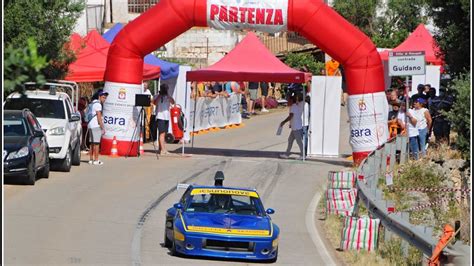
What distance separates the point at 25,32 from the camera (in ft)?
86.2

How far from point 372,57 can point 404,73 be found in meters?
3.11

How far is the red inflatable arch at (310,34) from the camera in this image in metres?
26.5

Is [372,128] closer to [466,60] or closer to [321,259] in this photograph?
[466,60]

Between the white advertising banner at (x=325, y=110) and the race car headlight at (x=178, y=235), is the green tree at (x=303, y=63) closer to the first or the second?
the white advertising banner at (x=325, y=110)

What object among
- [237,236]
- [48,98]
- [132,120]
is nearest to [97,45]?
[132,120]

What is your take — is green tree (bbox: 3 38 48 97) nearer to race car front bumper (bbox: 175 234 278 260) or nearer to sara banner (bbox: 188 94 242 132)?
race car front bumper (bbox: 175 234 278 260)

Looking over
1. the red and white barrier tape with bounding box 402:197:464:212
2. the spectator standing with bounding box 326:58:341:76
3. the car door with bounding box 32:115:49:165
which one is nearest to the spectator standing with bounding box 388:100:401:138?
the red and white barrier tape with bounding box 402:197:464:212

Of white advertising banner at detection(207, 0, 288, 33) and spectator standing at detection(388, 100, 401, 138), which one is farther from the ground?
white advertising banner at detection(207, 0, 288, 33)

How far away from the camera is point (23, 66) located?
6.43m

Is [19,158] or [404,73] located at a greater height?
[404,73]

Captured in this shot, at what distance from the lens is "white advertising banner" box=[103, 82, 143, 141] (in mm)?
27750

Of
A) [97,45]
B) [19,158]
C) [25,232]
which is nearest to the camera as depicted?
[25,232]

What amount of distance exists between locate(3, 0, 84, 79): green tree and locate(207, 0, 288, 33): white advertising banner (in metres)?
3.84

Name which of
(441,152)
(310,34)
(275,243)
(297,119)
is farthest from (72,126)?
(275,243)
